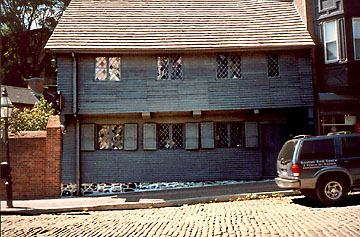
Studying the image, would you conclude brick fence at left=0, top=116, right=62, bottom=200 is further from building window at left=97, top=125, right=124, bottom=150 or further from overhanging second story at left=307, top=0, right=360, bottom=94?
overhanging second story at left=307, top=0, right=360, bottom=94

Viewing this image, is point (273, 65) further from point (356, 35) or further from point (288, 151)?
point (288, 151)

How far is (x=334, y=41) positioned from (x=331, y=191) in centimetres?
827

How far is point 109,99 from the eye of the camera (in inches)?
566

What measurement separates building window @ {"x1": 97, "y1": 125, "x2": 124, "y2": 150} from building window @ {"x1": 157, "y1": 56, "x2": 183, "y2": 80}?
2.86m

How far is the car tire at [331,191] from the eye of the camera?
31.1 ft

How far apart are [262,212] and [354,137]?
3548 mm

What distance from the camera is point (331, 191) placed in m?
9.54

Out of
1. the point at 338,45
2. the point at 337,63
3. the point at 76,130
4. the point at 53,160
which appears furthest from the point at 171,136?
the point at 338,45

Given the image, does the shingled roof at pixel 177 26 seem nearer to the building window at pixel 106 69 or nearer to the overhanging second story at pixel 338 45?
the building window at pixel 106 69

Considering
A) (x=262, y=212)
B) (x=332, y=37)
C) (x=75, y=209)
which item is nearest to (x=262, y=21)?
(x=332, y=37)

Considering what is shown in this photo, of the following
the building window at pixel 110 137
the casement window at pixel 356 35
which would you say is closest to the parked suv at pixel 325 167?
the casement window at pixel 356 35

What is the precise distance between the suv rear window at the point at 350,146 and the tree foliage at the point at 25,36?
1389 inches

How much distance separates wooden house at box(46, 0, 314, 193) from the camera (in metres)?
14.4

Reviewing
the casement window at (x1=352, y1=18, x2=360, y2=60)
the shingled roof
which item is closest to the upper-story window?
the casement window at (x1=352, y1=18, x2=360, y2=60)
